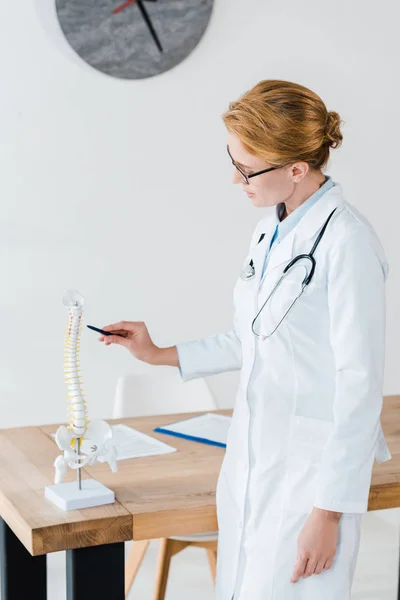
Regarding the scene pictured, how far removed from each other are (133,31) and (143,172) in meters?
0.56

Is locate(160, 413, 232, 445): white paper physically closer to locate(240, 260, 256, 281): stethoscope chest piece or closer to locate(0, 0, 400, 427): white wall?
locate(240, 260, 256, 281): stethoscope chest piece

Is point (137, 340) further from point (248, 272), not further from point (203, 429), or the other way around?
point (203, 429)

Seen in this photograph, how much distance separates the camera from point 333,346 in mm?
1368

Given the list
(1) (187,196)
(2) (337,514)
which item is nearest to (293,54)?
(1) (187,196)

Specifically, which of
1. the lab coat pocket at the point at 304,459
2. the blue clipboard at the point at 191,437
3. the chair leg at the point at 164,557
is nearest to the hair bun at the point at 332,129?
the lab coat pocket at the point at 304,459

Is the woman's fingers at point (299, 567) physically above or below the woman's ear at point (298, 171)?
Answer: below

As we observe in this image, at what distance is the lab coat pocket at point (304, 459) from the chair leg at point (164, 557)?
935 millimetres

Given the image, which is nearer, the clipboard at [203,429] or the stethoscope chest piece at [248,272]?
the stethoscope chest piece at [248,272]

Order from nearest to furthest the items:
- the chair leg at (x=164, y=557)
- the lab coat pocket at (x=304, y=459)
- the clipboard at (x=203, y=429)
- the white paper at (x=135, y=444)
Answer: the lab coat pocket at (x=304, y=459) → the white paper at (x=135, y=444) → the clipboard at (x=203, y=429) → the chair leg at (x=164, y=557)

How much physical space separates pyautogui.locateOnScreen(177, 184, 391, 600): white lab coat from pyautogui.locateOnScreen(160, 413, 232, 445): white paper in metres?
0.49

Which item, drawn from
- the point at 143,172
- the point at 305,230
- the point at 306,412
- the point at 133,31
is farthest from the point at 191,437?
the point at 133,31

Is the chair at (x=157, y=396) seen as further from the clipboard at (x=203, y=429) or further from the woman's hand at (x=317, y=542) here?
the woman's hand at (x=317, y=542)

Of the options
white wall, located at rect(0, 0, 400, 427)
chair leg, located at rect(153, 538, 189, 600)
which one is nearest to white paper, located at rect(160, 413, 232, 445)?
chair leg, located at rect(153, 538, 189, 600)

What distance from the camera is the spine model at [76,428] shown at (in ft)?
5.01
